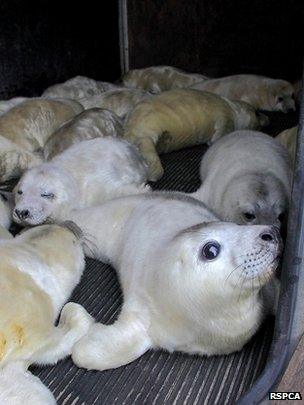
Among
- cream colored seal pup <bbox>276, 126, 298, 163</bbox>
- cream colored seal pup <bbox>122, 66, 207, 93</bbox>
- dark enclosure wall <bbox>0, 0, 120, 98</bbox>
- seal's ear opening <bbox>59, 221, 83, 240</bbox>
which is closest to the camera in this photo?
seal's ear opening <bbox>59, 221, 83, 240</bbox>

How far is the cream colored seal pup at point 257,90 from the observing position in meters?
4.82

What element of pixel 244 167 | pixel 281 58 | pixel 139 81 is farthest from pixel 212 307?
pixel 281 58

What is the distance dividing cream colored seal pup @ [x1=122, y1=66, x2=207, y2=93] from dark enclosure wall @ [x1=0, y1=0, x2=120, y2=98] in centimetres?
39

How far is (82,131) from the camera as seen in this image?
11.6 ft

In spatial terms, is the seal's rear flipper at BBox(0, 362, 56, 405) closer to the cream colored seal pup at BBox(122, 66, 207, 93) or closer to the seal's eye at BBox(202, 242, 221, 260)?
the seal's eye at BBox(202, 242, 221, 260)

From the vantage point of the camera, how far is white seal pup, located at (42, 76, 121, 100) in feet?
15.3

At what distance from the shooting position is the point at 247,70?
564cm

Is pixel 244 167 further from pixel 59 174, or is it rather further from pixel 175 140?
pixel 175 140

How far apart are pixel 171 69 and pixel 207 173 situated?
2.38 meters

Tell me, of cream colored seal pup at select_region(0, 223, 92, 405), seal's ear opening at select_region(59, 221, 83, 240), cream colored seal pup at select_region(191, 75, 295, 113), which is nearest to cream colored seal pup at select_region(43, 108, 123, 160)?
seal's ear opening at select_region(59, 221, 83, 240)

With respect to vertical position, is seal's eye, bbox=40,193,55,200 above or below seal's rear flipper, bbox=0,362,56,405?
below

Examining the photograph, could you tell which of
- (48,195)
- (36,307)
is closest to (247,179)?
(48,195)

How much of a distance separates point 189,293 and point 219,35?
415 cm

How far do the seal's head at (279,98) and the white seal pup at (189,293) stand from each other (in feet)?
9.03
